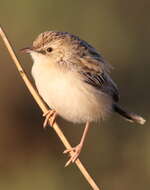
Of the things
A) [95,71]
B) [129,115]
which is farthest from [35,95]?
[129,115]

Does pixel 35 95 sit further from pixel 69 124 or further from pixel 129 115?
pixel 69 124

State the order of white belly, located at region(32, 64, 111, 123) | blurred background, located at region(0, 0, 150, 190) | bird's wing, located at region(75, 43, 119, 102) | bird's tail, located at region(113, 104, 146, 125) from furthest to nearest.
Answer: blurred background, located at region(0, 0, 150, 190)
bird's tail, located at region(113, 104, 146, 125)
bird's wing, located at region(75, 43, 119, 102)
white belly, located at region(32, 64, 111, 123)

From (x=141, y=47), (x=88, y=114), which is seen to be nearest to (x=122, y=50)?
(x=141, y=47)

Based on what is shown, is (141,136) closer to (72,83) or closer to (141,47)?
(141,47)

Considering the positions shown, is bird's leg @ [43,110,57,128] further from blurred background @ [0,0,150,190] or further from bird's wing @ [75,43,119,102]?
blurred background @ [0,0,150,190]

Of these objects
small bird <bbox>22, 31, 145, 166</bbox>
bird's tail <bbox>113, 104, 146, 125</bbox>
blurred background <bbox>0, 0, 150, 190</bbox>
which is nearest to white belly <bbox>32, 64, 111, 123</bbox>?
small bird <bbox>22, 31, 145, 166</bbox>

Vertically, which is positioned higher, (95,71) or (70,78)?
(70,78)
